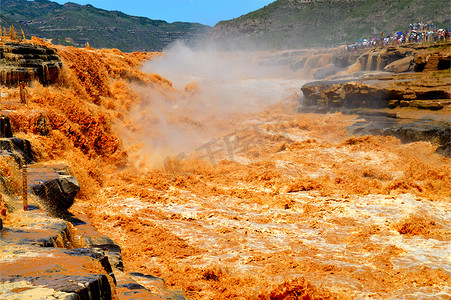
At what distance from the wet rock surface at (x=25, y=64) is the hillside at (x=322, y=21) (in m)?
51.4

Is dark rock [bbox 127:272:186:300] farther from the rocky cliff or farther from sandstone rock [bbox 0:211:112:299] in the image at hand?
the rocky cliff

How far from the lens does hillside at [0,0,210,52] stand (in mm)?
78000

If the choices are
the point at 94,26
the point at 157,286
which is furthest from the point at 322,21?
the point at 157,286

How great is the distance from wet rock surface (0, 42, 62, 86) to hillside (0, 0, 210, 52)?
60.2m

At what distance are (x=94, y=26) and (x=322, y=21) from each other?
160 feet

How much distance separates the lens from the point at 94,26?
284 ft

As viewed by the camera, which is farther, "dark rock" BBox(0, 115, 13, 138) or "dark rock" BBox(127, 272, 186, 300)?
"dark rock" BBox(0, 115, 13, 138)

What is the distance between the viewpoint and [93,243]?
19.4ft

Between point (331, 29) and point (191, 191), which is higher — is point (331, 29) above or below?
above

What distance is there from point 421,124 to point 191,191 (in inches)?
346

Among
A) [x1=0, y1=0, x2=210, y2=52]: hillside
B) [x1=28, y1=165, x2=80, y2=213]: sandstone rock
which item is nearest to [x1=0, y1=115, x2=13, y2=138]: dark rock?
[x1=28, y1=165, x2=80, y2=213]: sandstone rock

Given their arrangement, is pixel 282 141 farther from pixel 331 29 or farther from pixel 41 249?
pixel 331 29

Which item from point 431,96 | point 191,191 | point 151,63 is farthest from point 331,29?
point 191,191

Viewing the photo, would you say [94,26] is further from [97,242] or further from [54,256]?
[54,256]
